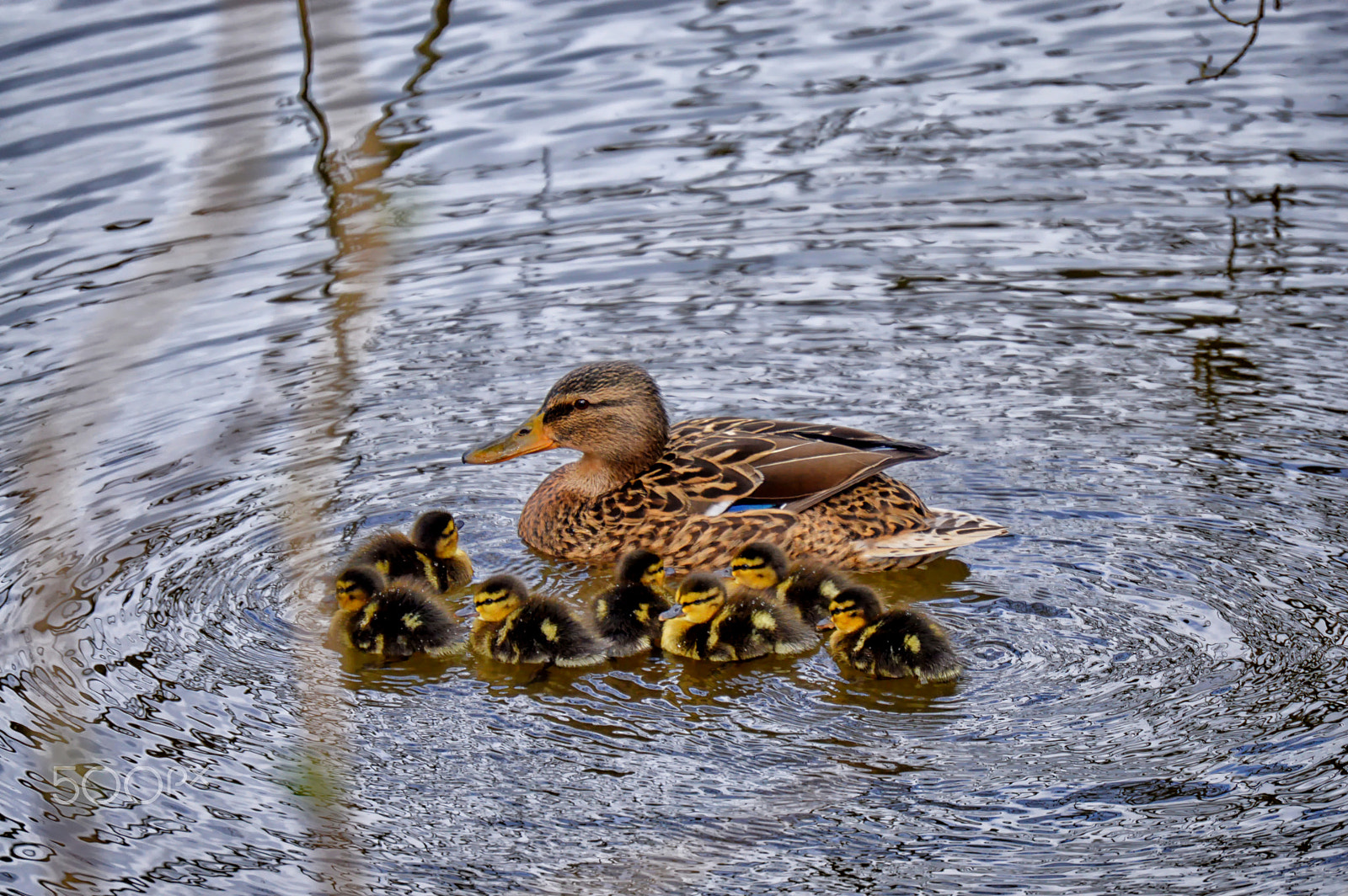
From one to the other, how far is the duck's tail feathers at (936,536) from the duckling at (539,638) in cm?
115

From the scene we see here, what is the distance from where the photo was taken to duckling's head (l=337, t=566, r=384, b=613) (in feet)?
15.2

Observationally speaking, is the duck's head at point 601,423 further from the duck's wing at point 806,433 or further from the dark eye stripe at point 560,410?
the duck's wing at point 806,433

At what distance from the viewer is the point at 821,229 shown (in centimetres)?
761

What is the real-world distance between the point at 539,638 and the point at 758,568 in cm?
86

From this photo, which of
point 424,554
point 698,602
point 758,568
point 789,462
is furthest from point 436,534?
point 789,462

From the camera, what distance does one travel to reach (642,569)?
4.96 m

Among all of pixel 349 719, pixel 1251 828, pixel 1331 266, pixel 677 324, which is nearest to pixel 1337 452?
pixel 1331 266

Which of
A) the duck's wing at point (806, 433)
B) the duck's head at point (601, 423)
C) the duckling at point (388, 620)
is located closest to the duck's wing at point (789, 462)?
the duck's wing at point (806, 433)

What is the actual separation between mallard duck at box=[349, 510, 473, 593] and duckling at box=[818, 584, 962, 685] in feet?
4.31

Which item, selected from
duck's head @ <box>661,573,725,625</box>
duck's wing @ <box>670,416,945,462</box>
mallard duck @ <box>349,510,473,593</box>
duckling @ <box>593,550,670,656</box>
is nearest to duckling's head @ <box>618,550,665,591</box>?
duckling @ <box>593,550,670,656</box>

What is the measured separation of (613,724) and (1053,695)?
1192mm

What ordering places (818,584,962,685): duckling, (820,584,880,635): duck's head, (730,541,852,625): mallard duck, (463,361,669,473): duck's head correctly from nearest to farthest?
1. (818,584,962,685): duckling
2. (820,584,880,635): duck's head
3. (730,541,852,625): mallard duck
4. (463,361,669,473): duck's head

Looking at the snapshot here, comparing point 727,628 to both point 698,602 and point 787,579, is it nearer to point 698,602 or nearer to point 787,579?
point 698,602

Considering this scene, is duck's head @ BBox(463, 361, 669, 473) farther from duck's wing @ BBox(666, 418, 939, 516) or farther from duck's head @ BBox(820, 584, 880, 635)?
duck's head @ BBox(820, 584, 880, 635)
